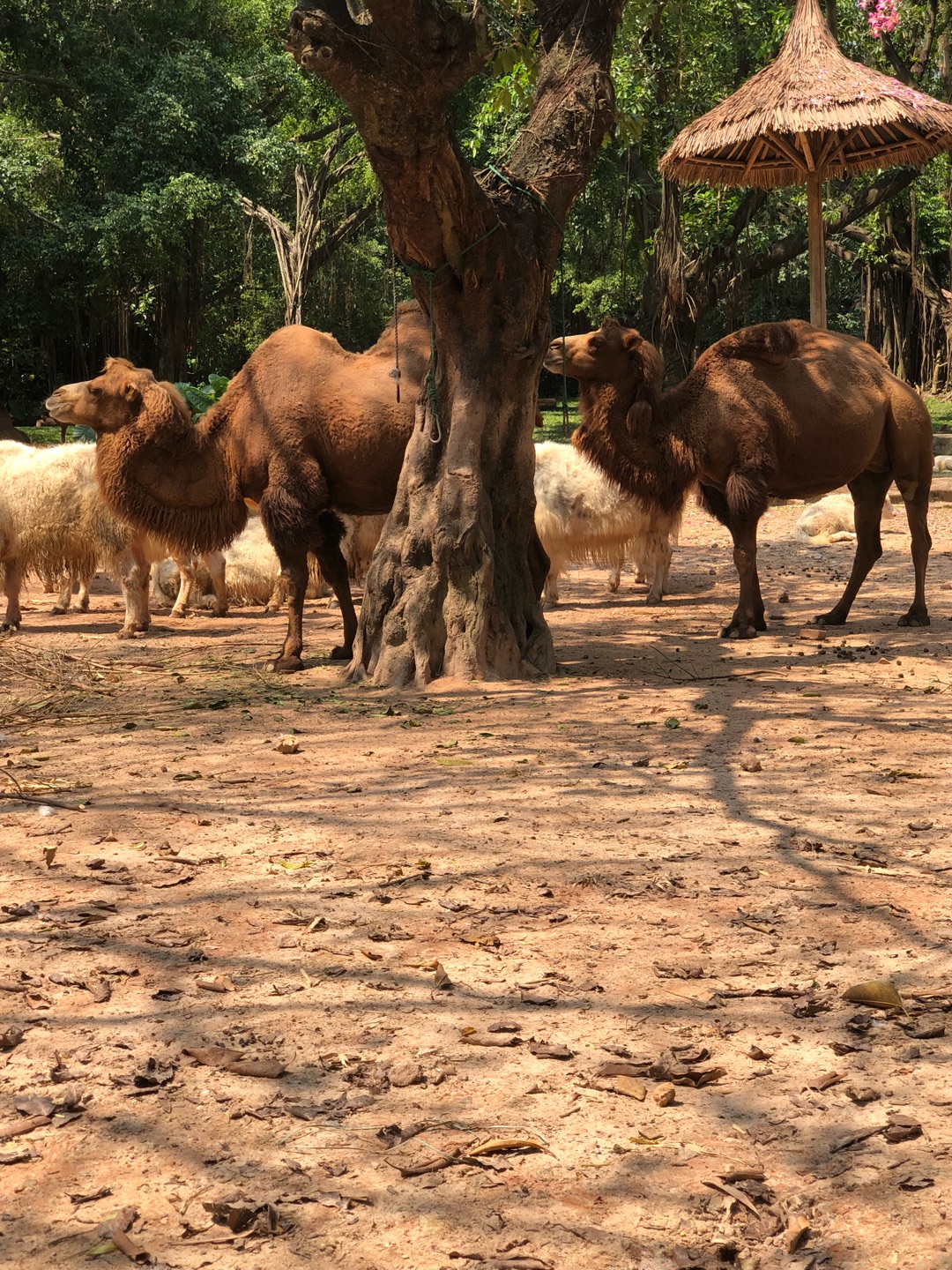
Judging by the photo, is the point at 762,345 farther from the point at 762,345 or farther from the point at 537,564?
the point at 537,564

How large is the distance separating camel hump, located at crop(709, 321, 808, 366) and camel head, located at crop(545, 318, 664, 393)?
1.83ft

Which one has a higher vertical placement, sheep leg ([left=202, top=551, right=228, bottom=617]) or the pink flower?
the pink flower

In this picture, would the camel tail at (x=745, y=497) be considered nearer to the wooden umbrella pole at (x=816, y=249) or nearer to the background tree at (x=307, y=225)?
the wooden umbrella pole at (x=816, y=249)

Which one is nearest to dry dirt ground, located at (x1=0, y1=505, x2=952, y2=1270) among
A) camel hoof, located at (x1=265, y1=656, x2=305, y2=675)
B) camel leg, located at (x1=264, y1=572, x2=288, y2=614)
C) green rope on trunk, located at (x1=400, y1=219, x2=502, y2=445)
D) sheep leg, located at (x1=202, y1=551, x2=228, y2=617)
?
camel hoof, located at (x1=265, y1=656, x2=305, y2=675)

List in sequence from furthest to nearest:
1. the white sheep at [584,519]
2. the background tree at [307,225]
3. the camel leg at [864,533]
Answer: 1. the background tree at [307,225]
2. the white sheep at [584,519]
3. the camel leg at [864,533]

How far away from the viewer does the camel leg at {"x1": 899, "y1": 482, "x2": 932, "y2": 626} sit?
956cm

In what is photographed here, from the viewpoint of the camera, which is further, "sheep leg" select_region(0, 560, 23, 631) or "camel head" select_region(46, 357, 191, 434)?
"sheep leg" select_region(0, 560, 23, 631)

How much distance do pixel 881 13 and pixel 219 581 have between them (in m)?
13.8

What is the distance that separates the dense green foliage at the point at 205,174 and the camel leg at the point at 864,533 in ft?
34.5

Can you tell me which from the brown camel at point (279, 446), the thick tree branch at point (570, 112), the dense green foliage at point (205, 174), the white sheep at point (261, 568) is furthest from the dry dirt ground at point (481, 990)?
the dense green foliage at point (205, 174)

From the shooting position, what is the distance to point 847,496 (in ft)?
51.1

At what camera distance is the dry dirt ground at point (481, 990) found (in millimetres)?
2477

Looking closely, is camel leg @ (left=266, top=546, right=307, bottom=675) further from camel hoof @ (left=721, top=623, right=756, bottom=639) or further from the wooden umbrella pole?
the wooden umbrella pole

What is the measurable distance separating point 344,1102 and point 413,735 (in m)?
3.53
